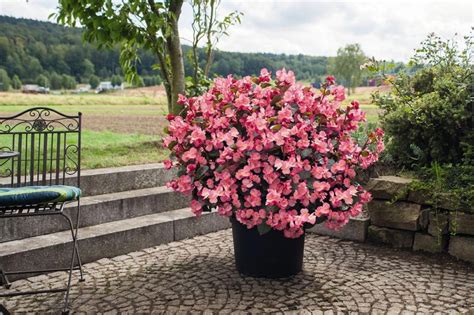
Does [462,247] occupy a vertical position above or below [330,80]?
below

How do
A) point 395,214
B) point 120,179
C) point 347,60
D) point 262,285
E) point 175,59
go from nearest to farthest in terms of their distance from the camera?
1. point 262,285
2. point 395,214
3. point 120,179
4. point 175,59
5. point 347,60

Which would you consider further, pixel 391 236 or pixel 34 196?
pixel 391 236

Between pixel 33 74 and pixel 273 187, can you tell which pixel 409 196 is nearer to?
pixel 273 187

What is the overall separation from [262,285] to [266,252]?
0.22 m

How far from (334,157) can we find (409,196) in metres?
1.26

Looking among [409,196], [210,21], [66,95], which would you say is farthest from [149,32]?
[66,95]

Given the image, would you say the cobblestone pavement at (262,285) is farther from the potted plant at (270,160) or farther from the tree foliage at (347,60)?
the tree foliage at (347,60)

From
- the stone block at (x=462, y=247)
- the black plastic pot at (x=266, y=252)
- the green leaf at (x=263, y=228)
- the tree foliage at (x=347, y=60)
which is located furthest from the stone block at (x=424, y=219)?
the tree foliage at (x=347, y=60)

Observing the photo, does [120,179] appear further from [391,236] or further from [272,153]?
[391,236]

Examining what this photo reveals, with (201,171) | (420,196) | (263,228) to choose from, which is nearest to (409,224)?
(420,196)

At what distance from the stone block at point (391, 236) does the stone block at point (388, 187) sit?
0.28 metres

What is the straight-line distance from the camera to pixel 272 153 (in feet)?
11.9

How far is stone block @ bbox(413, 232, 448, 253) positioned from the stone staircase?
1745 mm

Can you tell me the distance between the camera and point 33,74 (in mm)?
18297
